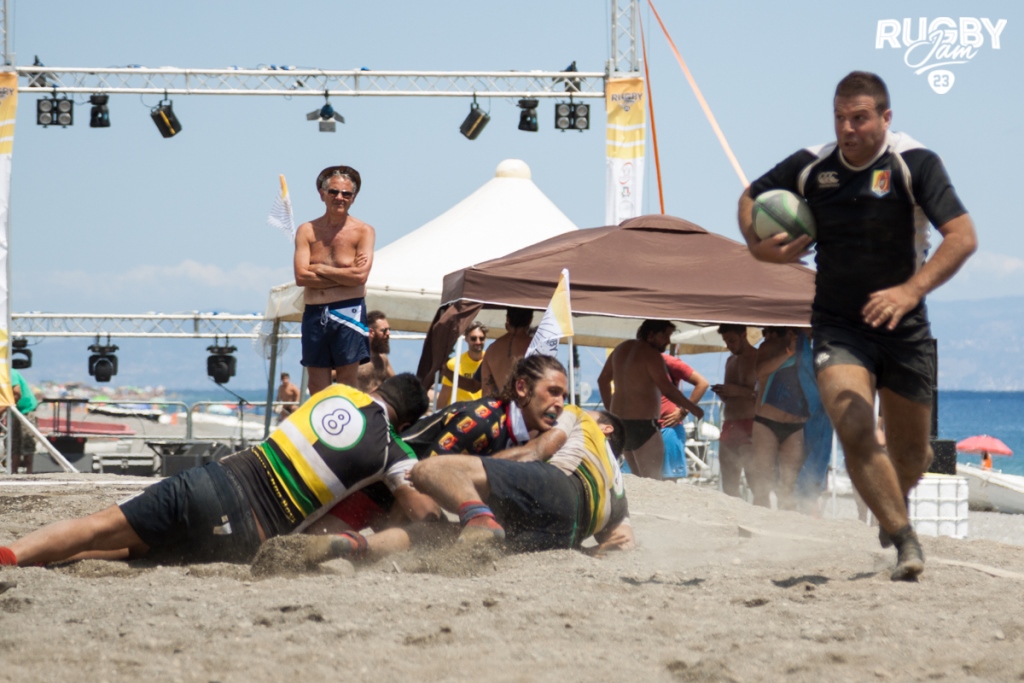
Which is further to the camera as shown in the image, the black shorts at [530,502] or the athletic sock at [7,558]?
the black shorts at [530,502]

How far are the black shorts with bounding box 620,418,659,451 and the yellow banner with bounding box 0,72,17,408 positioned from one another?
7.34 m

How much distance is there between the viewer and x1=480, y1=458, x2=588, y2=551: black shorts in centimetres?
483

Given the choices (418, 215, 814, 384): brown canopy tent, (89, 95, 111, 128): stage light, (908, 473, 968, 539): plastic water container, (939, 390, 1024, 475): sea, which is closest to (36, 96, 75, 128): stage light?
(89, 95, 111, 128): stage light

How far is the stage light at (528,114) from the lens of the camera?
1614 centimetres

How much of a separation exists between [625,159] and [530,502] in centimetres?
978

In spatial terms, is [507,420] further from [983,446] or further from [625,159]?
[983,446]

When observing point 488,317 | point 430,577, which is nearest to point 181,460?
point 488,317

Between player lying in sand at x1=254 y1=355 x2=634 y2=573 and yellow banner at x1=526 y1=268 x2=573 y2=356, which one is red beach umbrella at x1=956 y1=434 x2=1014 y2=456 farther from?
player lying in sand at x1=254 y1=355 x2=634 y2=573

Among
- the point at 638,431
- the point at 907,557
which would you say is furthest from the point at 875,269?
the point at 638,431

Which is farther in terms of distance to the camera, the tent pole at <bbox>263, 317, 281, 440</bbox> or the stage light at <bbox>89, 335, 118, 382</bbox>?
the stage light at <bbox>89, 335, 118, 382</bbox>

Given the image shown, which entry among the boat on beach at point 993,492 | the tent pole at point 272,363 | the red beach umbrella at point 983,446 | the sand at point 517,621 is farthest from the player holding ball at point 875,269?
the red beach umbrella at point 983,446

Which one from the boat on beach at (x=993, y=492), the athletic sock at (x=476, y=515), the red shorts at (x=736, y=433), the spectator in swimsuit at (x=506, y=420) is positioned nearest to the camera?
the athletic sock at (x=476, y=515)

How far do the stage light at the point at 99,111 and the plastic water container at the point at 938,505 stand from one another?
1175 centimetres

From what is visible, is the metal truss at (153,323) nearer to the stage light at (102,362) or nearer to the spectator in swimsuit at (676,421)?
the stage light at (102,362)
